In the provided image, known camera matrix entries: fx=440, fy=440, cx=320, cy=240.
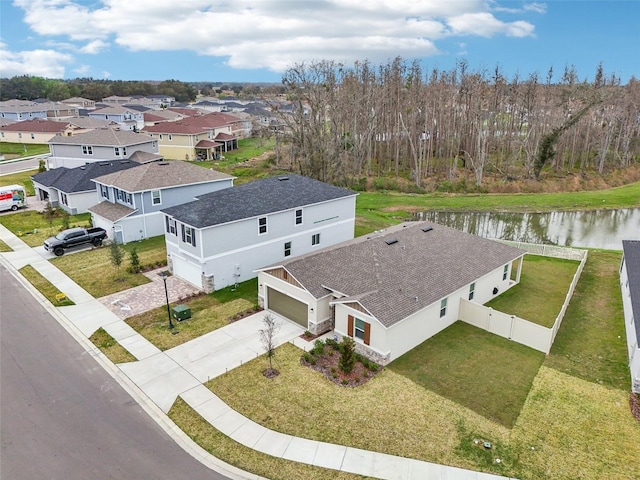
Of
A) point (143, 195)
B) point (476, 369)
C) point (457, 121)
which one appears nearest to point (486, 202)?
point (457, 121)

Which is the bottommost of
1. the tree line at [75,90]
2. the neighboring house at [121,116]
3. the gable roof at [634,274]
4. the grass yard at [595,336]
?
the grass yard at [595,336]

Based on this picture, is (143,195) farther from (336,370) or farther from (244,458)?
(244,458)

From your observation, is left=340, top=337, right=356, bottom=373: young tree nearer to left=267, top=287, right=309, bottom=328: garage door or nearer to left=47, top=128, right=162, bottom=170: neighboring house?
left=267, top=287, right=309, bottom=328: garage door

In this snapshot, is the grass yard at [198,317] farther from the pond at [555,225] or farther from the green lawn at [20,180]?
the green lawn at [20,180]

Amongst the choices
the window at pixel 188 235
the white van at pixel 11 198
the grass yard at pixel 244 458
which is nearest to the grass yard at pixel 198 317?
the window at pixel 188 235

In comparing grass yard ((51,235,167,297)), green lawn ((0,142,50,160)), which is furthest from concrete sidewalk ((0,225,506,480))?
green lawn ((0,142,50,160))

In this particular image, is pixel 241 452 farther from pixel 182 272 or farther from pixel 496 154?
pixel 496 154

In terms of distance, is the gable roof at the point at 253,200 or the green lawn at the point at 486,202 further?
the green lawn at the point at 486,202

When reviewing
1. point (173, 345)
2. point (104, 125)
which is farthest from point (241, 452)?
point (104, 125)
